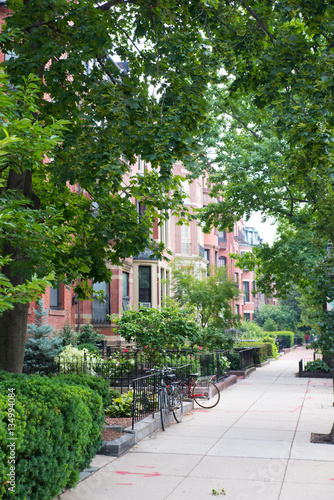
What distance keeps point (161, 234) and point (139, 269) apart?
12.6ft

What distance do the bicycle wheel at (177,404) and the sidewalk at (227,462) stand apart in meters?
0.23

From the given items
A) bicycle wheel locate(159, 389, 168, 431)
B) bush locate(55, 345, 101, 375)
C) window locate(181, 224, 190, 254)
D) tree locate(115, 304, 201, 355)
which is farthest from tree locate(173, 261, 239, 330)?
bicycle wheel locate(159, 389, 168, 431)

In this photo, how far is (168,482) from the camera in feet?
23.9

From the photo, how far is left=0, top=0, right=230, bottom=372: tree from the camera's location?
28.3 ft

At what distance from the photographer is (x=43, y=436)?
5191 millimetres

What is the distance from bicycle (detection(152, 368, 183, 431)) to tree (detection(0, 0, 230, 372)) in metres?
2.61

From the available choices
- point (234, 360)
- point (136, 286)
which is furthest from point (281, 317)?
point (234, 360)

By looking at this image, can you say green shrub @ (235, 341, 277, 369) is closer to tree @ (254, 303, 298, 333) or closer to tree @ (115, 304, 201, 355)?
tree @ (115, 304, 201, 355)

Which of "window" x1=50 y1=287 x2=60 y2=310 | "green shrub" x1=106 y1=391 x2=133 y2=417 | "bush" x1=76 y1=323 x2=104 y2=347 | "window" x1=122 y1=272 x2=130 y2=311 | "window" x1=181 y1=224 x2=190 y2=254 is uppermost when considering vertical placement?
"window" x1=181 y1=224 x2=190 y2=254

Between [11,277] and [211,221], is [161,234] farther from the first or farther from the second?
[11,277]

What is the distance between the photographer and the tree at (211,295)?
2697 cm

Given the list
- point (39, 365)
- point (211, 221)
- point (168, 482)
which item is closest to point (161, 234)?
point (211, 221)

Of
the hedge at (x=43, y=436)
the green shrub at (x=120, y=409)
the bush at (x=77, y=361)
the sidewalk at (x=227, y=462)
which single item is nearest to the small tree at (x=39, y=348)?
the bush at (x=77, y=361)

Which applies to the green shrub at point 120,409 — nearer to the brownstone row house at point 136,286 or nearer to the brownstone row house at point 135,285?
the brownstone row house at point 136,286
